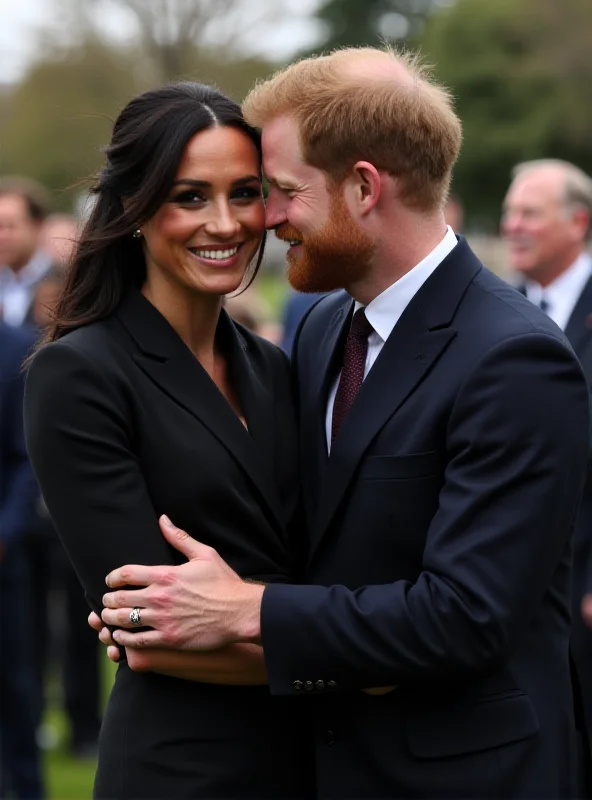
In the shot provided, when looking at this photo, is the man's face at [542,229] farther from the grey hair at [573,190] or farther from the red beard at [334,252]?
the red beard at [334,252]

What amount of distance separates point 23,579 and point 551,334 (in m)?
4.45

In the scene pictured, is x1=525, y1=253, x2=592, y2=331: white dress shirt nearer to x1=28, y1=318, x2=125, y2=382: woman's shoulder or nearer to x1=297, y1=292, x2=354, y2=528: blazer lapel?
x1=297, y1=292, x2=354, y2=528: blazer lapel

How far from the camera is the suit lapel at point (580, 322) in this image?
5664mm

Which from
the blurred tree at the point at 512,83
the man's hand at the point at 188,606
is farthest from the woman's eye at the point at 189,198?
the blurred tree at the point at 512,83

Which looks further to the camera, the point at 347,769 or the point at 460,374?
the point at 347,769

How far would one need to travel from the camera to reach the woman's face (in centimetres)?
306

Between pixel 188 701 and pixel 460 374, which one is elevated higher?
pixel 460 374

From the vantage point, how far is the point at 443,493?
2.79 m

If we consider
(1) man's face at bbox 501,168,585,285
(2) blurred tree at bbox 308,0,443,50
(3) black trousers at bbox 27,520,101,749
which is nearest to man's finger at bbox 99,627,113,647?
(1) man's face at bbox 501,168,585,285

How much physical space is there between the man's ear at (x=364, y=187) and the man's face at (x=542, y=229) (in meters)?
3.48

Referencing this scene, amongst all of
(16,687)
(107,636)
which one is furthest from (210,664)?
(16,687)

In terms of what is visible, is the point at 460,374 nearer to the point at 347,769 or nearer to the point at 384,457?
the point at 384,457

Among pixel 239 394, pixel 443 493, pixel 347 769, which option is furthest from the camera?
pixel 239 394

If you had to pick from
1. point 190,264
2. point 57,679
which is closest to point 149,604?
point 190,264
